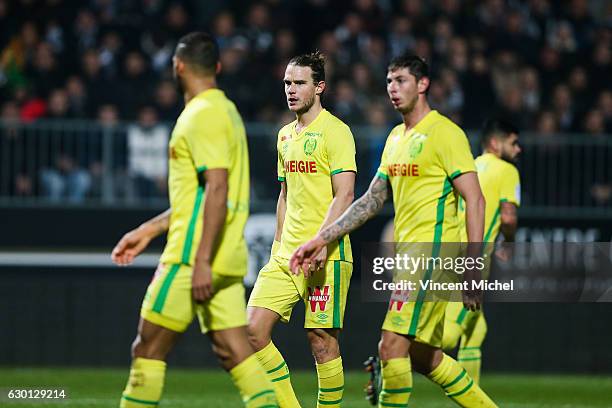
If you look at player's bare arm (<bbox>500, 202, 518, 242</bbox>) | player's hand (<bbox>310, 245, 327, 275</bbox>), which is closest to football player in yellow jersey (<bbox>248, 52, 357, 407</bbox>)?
player's hand (<bbox>310, 245, 327, 275</bbox>)

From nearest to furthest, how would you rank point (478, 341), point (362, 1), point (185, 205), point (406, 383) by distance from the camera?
point (185, 205)
point (406, 383)
point (478, 341)
point (362, 1)

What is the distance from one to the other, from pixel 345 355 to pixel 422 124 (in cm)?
682

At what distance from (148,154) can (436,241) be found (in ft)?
21.1

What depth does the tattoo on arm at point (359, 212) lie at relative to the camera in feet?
25.1

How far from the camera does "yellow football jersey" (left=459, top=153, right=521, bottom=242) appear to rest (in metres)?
10.2

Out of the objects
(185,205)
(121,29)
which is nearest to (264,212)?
(121,29)

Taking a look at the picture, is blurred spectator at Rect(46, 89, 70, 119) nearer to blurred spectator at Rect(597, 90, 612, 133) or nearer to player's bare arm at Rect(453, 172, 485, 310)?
blurred spectator at Rect(597, 90, 612, 133)

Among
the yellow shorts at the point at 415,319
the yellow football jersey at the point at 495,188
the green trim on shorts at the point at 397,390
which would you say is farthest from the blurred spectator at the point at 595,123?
the green trim on shorts at the point at 397,390

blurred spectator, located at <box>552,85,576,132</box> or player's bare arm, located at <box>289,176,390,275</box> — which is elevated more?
blurred spectator, located at <box>552,85,576,132</box>

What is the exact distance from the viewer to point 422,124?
25.6 ft

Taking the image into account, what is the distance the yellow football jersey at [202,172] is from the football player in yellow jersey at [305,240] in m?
1.69

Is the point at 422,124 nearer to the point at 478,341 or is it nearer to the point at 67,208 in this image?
the point at 478,341

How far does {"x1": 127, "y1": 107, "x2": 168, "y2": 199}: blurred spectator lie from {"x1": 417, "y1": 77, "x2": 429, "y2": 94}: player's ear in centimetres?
598

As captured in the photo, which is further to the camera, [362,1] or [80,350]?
[362,1]
